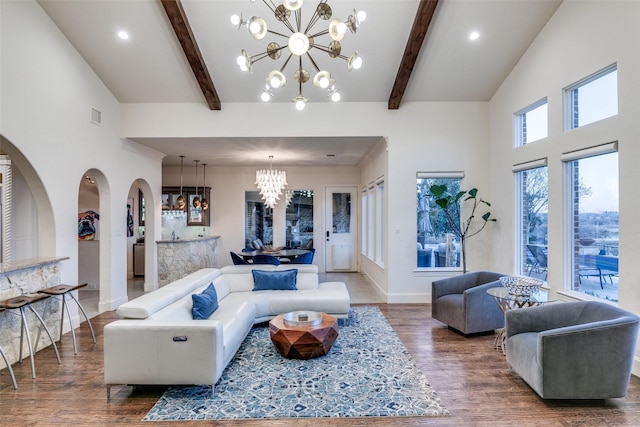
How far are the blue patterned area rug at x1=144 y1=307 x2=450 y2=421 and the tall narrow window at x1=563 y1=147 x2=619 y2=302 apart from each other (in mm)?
2177

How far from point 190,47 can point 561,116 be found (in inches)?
183

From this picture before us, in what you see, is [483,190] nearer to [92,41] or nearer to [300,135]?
[300,135]

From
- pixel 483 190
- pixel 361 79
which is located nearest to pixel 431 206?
pixel 483 190

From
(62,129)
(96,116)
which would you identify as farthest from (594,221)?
(96,116)

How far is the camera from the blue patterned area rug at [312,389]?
8.80 feet

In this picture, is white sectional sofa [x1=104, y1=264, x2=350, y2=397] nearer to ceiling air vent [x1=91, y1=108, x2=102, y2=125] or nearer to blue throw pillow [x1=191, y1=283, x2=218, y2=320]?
blue throw pillow [x1=191, y1=283, x2=218, y2=320]

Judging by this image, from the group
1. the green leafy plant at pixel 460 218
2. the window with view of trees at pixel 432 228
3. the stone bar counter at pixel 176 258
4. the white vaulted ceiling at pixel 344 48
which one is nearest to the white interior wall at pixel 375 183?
the window with view of trees at pixel 432 228

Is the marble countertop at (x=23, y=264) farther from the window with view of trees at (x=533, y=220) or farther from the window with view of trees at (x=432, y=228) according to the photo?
the window with view of trees at (x=533, y=220)

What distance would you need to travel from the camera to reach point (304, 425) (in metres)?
2.53

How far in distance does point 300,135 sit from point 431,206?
2508 mm

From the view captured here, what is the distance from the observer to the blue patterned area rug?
2.68 metres

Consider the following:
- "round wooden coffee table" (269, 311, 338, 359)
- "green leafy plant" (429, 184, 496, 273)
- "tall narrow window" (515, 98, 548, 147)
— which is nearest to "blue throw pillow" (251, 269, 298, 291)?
"round wooden coffee table" (269, 311, 338, 359)

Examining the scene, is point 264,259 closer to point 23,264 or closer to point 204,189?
point 23,264

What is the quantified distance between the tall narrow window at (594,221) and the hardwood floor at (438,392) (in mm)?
1016
